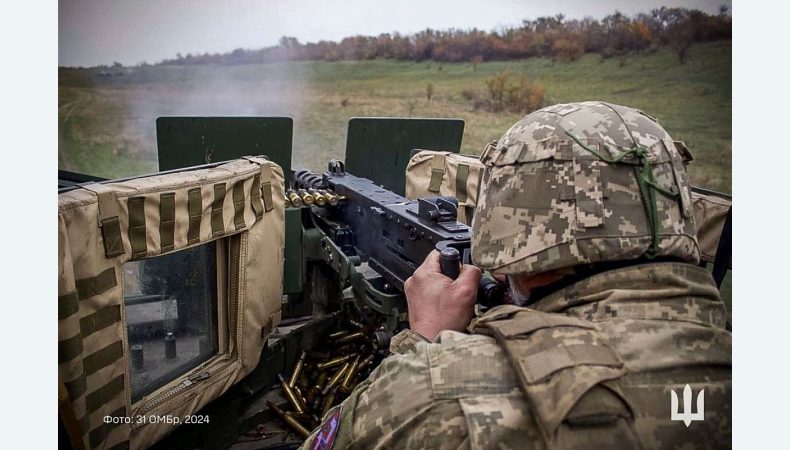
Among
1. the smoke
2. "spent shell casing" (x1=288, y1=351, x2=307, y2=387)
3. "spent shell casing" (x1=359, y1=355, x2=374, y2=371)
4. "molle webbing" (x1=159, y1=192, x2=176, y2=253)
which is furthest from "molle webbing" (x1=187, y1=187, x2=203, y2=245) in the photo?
the smoke

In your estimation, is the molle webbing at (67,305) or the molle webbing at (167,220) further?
the molle webbing at (167,220)

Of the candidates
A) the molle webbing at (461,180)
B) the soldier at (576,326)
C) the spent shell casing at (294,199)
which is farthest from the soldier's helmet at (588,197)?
the molle webbing at (461,180)

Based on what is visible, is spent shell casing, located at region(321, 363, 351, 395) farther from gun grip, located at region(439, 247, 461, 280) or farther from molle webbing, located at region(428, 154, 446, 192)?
gun grip, located at region(439, 247, 461, 280)

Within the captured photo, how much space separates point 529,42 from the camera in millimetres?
5883

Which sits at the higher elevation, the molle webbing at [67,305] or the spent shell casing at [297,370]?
the molle webbing at [67,305]

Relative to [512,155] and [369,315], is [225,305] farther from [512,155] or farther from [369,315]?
[512,155]

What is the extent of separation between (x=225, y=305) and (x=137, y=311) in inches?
17.4

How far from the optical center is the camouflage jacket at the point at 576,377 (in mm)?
1261

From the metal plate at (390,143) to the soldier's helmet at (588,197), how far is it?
9.05ft

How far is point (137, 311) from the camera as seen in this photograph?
7.54 ft

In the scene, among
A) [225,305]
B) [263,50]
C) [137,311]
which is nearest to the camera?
[137,311]

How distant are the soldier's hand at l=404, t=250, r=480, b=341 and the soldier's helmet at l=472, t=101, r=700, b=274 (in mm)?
276

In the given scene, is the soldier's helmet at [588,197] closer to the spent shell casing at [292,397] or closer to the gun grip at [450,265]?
the gun grip at [450,265]

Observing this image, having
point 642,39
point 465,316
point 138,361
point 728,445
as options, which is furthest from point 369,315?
A: point 728,445
